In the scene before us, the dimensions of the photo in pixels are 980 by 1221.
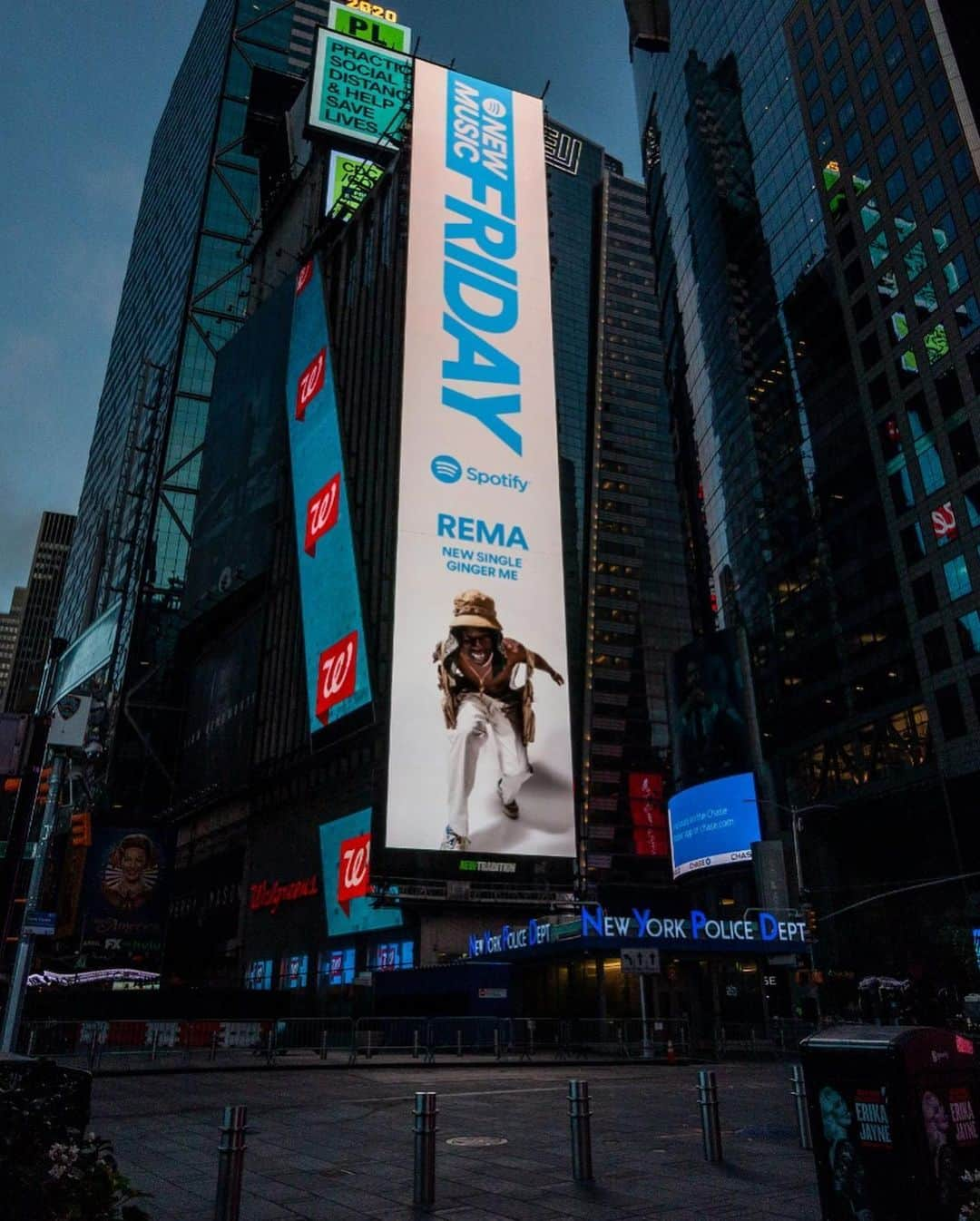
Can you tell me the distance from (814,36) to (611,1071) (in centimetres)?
9151

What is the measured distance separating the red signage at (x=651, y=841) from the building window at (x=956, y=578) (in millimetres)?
57009

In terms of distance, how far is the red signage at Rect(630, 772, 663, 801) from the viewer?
12038 centimetres

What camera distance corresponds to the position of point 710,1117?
12406 millimetres

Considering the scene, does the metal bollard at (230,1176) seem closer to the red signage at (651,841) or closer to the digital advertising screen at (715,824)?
the digital advertising screen at (715,824)

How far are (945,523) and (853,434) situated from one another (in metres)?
15.7

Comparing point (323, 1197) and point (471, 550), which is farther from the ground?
point (471, 550)

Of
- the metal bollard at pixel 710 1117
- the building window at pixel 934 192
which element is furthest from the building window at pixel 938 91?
the metal bollard at pixel 710 1117

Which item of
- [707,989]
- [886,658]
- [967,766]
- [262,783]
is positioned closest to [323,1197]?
[707,989]

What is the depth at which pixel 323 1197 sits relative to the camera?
10367 mm

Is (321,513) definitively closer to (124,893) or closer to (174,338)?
(124,893)

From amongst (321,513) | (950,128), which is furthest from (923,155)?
(321,513)

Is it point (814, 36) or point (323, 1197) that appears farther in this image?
point (814, 36)

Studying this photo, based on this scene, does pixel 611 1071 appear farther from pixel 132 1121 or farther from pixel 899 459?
pixel 899 459

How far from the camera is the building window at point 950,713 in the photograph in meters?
66.2
